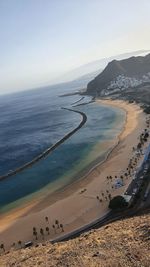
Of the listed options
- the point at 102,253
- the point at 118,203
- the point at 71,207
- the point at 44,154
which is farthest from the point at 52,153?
the point at 102,253

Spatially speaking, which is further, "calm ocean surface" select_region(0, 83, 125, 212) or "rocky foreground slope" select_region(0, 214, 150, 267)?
"calm ocean surface" select_region(0, 83, 125, 212)

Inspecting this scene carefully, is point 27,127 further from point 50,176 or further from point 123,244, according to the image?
point 123,244

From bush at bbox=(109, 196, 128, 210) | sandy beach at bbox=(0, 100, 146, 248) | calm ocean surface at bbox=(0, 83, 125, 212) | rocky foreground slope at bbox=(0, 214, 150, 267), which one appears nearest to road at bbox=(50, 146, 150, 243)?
bush at bbox=(109, 196, 128, 210)

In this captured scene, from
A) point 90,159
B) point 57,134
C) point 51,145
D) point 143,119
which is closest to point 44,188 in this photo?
point 90,159

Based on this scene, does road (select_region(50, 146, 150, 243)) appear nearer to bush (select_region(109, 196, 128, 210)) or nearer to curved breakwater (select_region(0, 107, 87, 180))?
bush (select_region(109, 196, 128, 210))

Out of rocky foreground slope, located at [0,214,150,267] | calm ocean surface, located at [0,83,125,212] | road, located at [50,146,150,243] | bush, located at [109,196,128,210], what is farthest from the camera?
calm ocean surface, located at [0,83,125,212]
